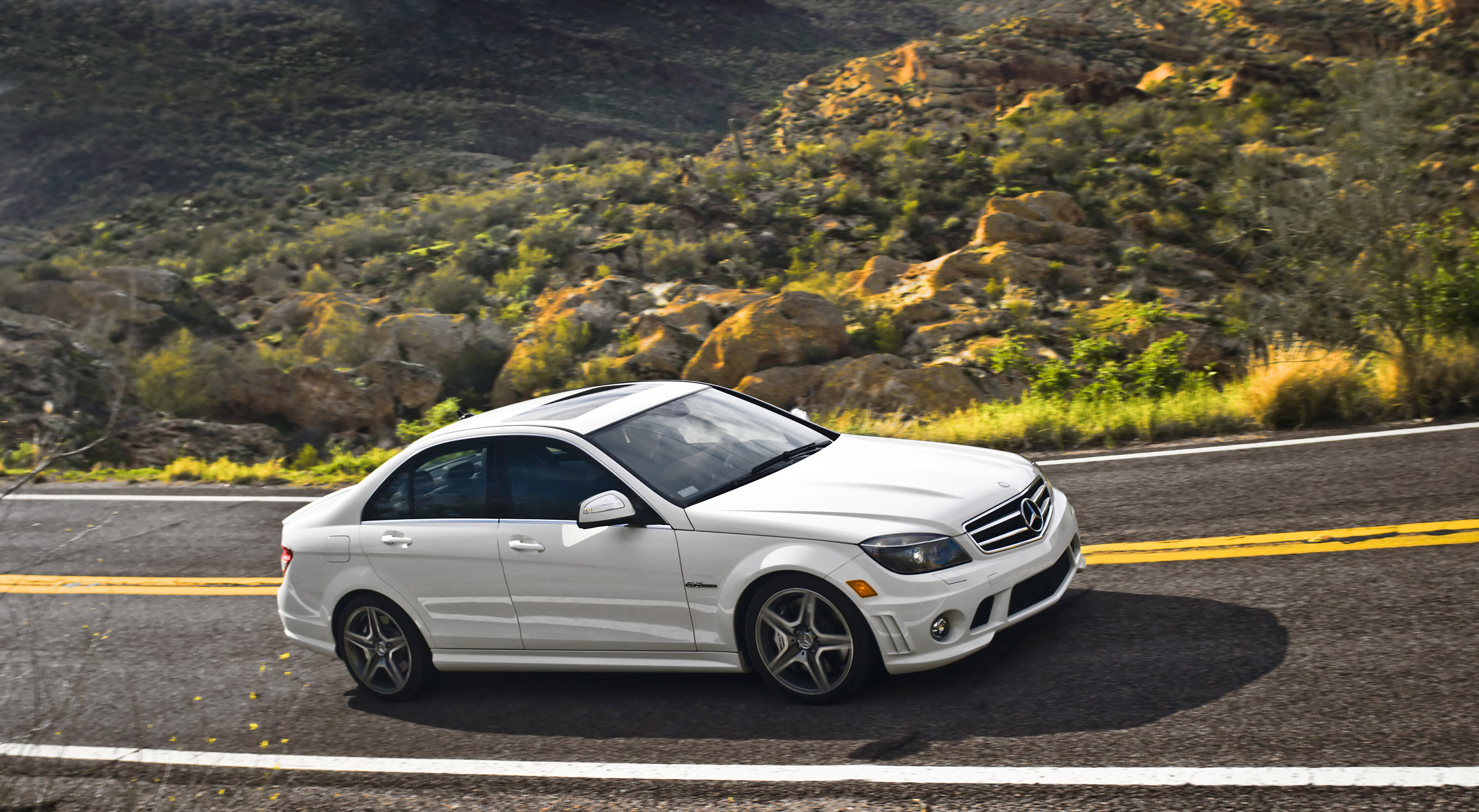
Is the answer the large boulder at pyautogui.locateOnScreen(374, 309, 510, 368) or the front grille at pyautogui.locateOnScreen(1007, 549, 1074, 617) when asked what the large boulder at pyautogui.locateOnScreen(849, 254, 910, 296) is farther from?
the front grille at pyautogui.locateOnScreen(1007, 549, 1074, 617)

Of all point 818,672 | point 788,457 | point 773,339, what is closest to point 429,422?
point 773,339

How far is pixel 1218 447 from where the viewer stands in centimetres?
916

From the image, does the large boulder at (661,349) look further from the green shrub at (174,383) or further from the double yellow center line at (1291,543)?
the double yellow center line at (1291,543)

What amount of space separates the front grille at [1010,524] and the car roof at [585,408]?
79.3 inches

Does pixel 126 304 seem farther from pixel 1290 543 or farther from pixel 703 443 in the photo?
pixel 1290 543

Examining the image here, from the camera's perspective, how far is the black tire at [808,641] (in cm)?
515

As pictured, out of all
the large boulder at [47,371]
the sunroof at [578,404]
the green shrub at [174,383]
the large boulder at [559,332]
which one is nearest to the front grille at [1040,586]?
the sunroof at [578,404]

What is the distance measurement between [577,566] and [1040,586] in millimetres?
2272

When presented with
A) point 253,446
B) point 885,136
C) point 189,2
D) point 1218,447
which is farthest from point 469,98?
point 1218,447

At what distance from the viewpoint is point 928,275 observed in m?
20.4

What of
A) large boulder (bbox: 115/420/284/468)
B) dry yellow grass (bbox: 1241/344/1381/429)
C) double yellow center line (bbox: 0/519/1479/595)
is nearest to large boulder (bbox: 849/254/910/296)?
large boulder (bbox: 115/420/284/468)

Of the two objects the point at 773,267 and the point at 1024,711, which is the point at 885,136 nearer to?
the point at 773,267

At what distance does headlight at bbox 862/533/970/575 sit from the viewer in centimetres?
507

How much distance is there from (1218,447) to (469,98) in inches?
2270
